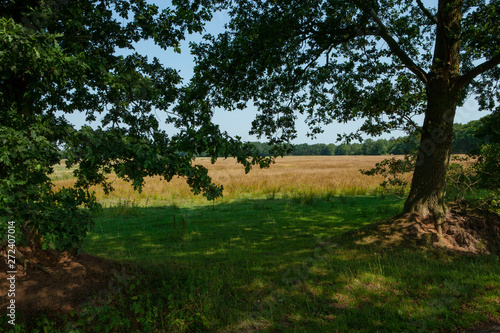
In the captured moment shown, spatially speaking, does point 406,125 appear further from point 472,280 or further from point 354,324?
point 354,324

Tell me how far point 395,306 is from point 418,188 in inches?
159

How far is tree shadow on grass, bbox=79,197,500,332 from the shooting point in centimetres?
482

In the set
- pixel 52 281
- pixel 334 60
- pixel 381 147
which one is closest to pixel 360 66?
pixel 334 60

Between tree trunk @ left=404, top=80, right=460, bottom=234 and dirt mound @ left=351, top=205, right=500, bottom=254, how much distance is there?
0.89 feet

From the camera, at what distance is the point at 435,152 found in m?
7.93

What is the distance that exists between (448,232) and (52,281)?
8504 mm

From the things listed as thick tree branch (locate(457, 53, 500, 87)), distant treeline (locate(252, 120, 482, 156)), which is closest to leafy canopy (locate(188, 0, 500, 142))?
thick tree branch (locate(457, 53, 500, 87))

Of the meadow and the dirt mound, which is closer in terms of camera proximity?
the meadow

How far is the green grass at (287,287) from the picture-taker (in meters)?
4.69

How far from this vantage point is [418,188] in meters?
8.16

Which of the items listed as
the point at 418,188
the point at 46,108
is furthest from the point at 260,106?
the point at 46,108

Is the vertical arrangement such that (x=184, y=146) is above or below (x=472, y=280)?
above

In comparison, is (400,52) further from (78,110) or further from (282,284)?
(78,110)

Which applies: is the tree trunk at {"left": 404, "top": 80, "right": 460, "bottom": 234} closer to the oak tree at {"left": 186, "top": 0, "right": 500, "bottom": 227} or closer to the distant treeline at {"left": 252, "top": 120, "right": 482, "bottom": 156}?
the oak tree at {"left": 186, "top": 0, "right": 500, "bottom": 227}
